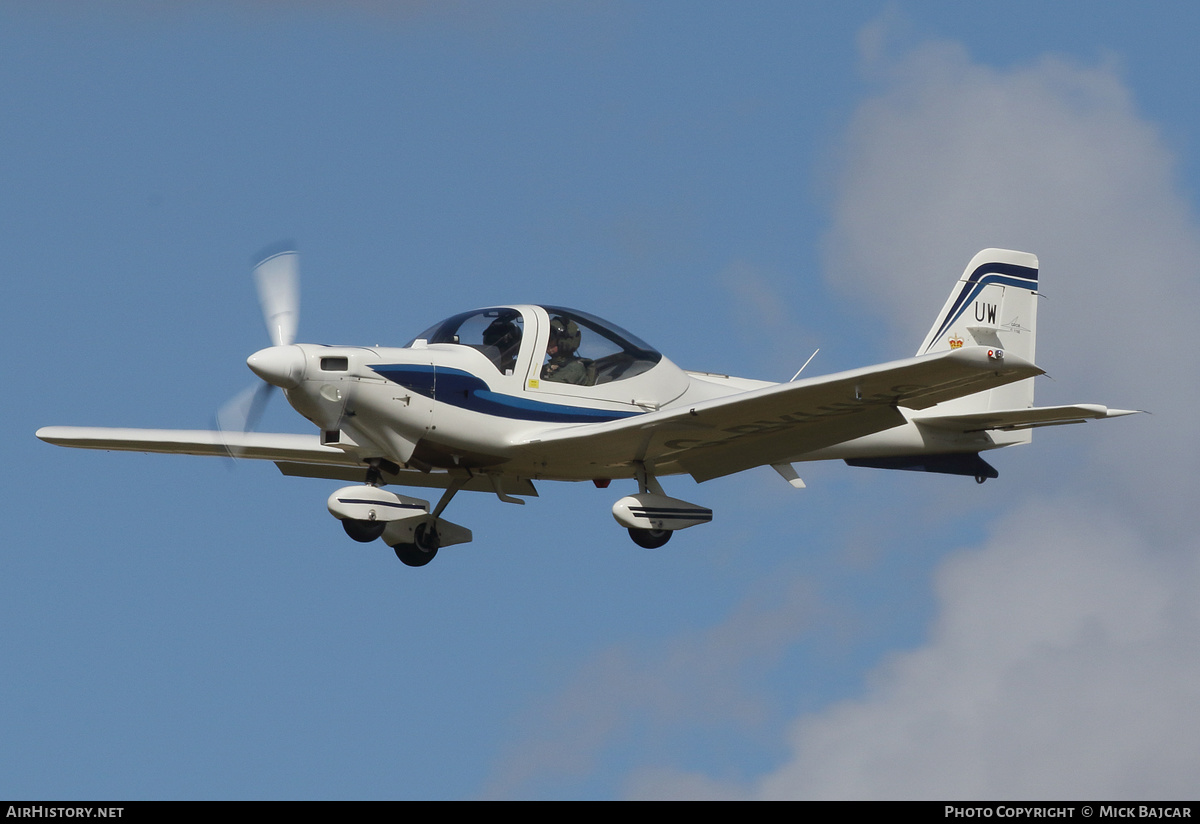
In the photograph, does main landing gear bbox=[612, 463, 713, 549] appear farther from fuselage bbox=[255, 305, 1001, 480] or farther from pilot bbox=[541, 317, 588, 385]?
pilot bbox=[541, 317, 588, 385]

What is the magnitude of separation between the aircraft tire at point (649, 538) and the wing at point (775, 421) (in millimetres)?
806

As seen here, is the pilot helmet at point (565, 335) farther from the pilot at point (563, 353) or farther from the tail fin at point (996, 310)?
the tail fin at point (996, 310)

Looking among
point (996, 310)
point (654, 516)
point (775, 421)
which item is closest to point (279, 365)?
point (654, 516)

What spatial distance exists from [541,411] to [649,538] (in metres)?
1.75

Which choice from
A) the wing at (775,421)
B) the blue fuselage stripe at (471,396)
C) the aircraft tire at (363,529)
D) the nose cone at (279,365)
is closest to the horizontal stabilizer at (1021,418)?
the wing at (775,421)

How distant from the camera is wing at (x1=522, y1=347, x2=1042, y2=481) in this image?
1430 cm

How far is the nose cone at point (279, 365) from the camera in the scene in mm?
15141

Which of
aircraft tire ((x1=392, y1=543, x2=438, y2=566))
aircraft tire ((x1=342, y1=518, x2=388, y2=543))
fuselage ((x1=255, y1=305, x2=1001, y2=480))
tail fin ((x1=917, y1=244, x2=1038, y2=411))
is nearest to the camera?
fuselage ((x1=255, y1=305, x2=1001, y2=480))

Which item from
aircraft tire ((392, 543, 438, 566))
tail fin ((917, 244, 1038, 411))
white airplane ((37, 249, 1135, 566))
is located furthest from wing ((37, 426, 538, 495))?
tail fin ((917, 244, 1038, 411))

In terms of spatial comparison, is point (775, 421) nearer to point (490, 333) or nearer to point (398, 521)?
point (490, 333)

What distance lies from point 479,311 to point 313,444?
3.11m

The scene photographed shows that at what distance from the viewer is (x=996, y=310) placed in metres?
19.7

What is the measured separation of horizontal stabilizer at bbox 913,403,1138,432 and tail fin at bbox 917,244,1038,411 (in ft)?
2.55
